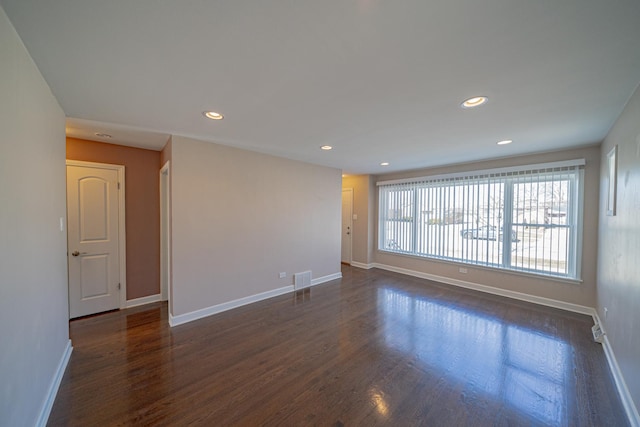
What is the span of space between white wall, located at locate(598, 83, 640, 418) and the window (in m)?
1.00

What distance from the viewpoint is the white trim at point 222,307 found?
304 centimetres

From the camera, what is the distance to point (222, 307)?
3441 mm

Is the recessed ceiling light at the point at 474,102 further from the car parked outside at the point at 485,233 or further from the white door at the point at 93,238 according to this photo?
the white door at the point at 93,238

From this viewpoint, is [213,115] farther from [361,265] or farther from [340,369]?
[361,265]

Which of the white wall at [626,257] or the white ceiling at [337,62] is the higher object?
the white ceiling at [337,62]

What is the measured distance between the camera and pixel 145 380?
204cm

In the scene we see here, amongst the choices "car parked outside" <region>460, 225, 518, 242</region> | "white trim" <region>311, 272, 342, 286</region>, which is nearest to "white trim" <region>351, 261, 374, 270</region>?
"white trim" <region>311, 272, 342, 286</region>

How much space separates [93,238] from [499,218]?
6.30 meters

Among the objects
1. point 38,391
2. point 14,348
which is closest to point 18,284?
point 14,348

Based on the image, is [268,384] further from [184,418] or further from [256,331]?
[256,331]

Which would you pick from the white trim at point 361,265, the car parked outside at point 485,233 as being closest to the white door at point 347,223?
the white trim at point 361,265

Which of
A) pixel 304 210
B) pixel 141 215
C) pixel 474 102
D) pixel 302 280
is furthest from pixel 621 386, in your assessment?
pixel 141 215

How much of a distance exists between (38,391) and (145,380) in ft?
2.12

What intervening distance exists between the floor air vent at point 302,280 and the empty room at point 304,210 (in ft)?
0.22
